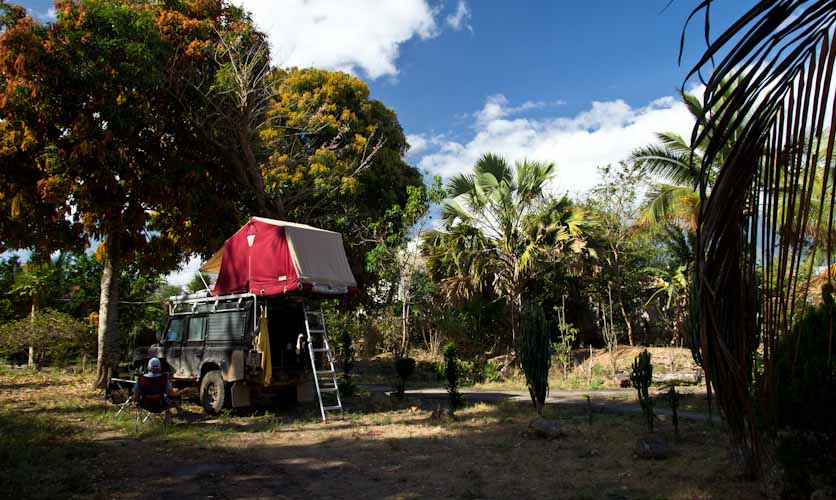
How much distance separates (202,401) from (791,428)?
9.71 meters

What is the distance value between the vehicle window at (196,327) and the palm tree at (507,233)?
8.57 metres

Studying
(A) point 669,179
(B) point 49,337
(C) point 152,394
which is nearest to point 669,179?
(A) point 669,179

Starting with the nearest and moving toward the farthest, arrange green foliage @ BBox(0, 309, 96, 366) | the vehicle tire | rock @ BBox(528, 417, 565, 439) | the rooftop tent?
rock @ BBox(528, 417, 565, 439)
the vehicle tire
the rooftop tent
green foliage @ BBox(0, 309, 96, 366)

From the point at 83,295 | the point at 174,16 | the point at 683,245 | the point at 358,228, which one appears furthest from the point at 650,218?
the point at 83,295

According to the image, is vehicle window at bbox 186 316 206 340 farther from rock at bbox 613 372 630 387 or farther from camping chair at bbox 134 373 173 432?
rock at bbox 613 372 630 387

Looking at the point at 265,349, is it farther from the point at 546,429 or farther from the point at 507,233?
the point at 507,233

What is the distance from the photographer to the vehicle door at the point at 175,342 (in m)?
12.0

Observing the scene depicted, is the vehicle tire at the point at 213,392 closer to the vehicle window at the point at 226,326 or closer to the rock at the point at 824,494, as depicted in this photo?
the vehicle window at the point at 226,326

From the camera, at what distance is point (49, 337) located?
61.6 ft

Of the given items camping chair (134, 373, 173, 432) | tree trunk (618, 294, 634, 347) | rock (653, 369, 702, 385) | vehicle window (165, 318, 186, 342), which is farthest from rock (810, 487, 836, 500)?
tree trunk (618, 294, 634, 347)

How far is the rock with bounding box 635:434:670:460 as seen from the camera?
6.95 metres

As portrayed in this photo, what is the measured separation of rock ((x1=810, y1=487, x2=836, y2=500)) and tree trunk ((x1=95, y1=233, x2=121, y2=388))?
14.1 meters

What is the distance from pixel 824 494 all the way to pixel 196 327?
10.8m

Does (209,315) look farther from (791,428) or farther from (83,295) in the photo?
(83,295)
